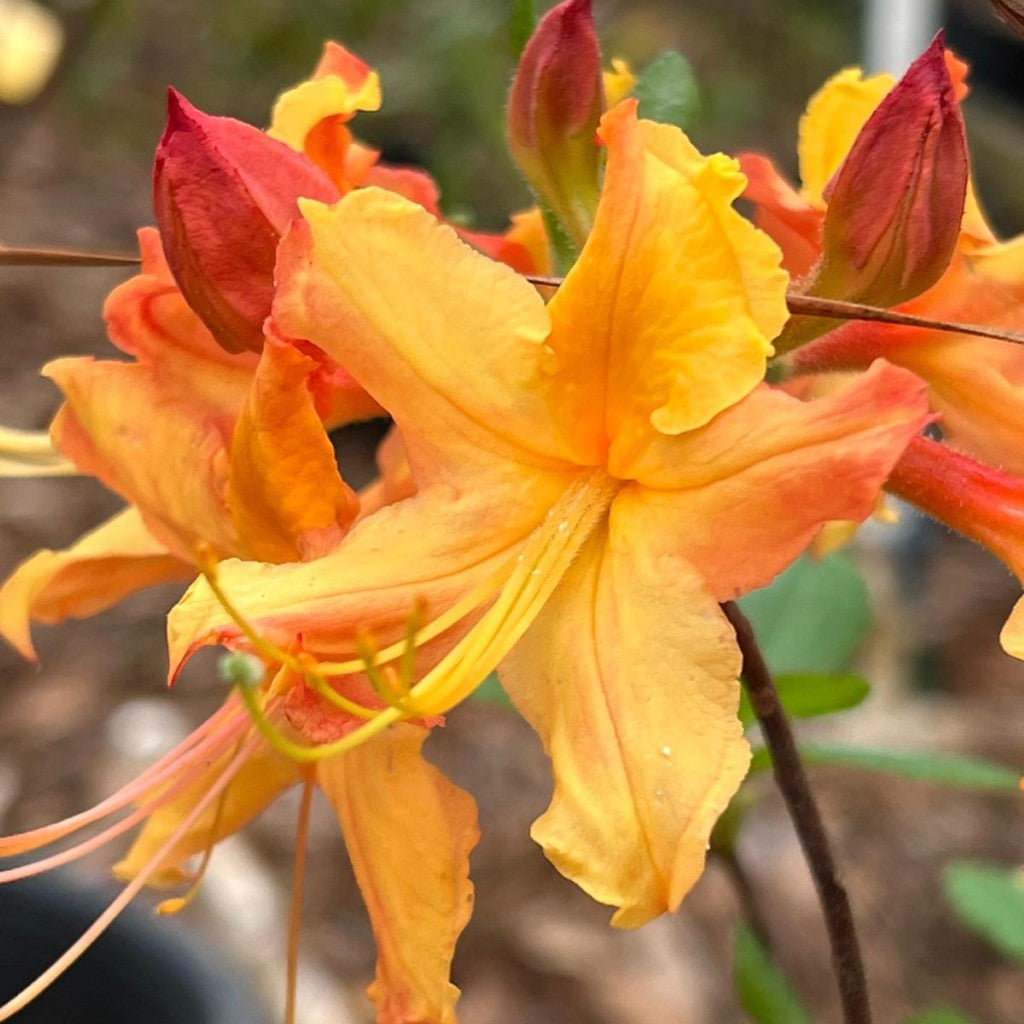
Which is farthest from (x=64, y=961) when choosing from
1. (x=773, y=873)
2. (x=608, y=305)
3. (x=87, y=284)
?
(x=87, y=284)

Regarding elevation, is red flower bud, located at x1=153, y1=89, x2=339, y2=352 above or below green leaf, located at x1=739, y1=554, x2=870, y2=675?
above

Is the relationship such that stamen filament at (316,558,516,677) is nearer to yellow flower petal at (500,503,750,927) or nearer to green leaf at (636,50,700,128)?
yellow flower petal at (500,503,750,927)

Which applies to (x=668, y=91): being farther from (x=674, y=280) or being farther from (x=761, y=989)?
(x=761, y=989)

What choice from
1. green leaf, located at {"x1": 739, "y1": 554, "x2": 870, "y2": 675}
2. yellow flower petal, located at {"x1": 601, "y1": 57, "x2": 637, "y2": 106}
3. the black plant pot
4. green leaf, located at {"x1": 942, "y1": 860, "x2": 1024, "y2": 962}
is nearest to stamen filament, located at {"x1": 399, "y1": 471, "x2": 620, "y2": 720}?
yellow flower petal, located at {"x1": 601, "y1": 57, "x2": 637, "y2": 106}

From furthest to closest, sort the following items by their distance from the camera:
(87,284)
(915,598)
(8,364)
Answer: (87,284)
(8,364)
(915,598)

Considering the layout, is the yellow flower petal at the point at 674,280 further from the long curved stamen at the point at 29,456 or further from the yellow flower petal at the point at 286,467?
the long curved stamen at the point at 29,456

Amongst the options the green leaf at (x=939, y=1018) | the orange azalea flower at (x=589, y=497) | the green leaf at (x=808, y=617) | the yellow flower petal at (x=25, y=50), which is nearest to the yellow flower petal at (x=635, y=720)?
the orange azalea flower at (x=589, y=497)

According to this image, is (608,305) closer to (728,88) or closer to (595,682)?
(595,682)
